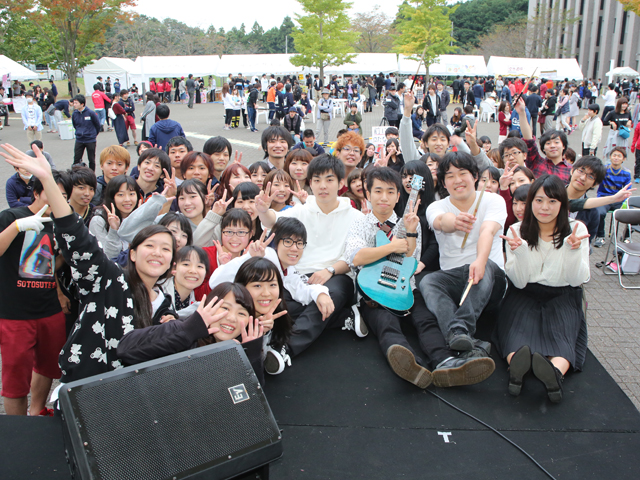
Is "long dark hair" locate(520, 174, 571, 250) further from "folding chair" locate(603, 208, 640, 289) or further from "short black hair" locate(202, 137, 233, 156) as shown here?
"short black hair" locate(202, 137, 233, 156)

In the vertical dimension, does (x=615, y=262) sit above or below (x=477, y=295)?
below

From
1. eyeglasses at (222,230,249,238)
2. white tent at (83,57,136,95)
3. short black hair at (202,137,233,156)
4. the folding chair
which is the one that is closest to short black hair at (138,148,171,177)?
short black hair at (202,137,233,156)

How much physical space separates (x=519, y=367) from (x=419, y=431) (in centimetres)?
79

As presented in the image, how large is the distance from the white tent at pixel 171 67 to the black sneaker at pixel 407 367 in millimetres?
30083

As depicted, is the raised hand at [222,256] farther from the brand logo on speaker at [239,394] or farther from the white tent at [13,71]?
the white tent at [13,71]

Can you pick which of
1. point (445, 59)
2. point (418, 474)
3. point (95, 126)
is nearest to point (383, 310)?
point (418, 474)

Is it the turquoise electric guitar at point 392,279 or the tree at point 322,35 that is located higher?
the tree at point 322,35

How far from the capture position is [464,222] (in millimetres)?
3545

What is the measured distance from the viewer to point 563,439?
8.43ft

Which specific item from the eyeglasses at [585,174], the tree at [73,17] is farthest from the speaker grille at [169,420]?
the tree at [73,17]

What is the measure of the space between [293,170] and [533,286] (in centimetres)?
275

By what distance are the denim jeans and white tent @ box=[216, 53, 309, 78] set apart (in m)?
27.8

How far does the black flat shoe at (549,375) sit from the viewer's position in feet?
9.18

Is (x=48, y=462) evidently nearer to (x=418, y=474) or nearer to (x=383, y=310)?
(x=418, y=474)
